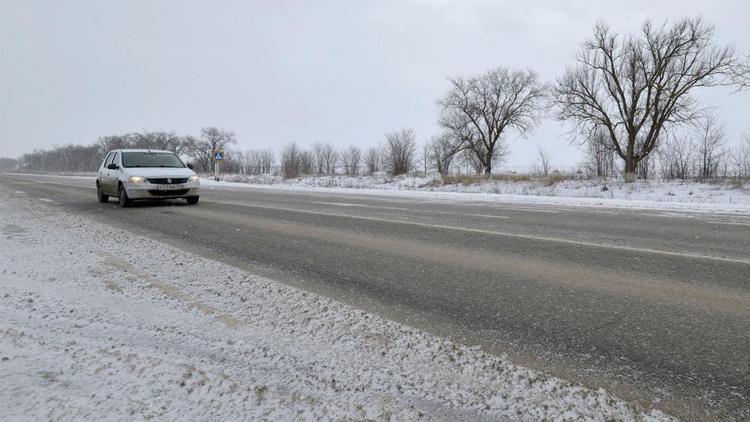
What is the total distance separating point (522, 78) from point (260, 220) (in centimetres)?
4603

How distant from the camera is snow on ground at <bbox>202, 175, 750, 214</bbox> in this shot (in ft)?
47.8

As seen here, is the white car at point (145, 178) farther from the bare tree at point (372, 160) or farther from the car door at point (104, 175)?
the bare tree at point (372, 160)

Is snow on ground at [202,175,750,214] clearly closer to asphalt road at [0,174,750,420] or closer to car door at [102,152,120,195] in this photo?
asphalt road at [0,174,750,420]

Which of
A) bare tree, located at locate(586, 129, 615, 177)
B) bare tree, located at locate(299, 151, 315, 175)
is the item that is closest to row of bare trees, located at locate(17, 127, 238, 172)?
bare tree, located at locate(299, 151, 315, 175)

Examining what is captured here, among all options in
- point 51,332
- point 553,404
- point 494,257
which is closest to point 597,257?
point 494,257

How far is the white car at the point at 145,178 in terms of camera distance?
37.6 feet

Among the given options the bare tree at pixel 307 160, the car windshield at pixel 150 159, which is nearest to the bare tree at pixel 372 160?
the bare tree at pixel 307 160

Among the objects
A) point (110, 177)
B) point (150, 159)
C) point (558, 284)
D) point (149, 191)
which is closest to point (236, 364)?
point (558, 284)

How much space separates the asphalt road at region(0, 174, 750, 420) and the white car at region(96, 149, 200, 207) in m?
2.82

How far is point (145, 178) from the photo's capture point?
1147 cm

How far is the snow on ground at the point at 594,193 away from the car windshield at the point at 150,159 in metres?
9.90

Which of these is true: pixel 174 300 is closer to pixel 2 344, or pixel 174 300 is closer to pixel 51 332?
pixel 51 332

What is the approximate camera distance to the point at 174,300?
358 centimetres

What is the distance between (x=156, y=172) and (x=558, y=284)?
10856 millimetres
